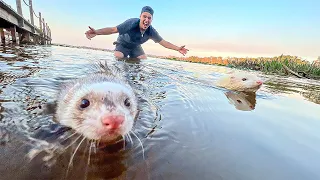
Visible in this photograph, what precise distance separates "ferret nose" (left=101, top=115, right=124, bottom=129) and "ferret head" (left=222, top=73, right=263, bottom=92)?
14.5 feet

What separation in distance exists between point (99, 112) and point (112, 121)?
19cm

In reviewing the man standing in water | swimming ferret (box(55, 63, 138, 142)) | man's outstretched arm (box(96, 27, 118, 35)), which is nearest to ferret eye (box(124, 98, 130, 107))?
swimming ferret (box(55, 63, 138, 142))

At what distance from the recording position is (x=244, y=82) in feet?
17.9

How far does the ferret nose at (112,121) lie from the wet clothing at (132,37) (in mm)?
7117

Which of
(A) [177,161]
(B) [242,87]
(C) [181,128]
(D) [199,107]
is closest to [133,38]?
(B) [242,87]

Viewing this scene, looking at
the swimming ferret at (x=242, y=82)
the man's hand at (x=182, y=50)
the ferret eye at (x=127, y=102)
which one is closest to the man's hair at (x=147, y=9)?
the man's hand at (x=182, y=50)

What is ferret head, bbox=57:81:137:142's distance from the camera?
1.67 metres

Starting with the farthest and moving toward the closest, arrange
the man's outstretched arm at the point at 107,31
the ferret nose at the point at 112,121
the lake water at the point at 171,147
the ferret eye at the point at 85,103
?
the man's outstretched arm at the point at 107,31 < the ferret eye at the point at 85,103 < the ferret nose at the point at 112,121 < the lake water at the point at 171,147

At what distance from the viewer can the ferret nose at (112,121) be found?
1637 millimetres

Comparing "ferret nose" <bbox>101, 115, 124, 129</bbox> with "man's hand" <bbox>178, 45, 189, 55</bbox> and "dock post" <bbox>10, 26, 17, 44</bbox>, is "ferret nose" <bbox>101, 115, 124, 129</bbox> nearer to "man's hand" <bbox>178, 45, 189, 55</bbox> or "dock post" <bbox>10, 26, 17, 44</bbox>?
"man's hand" <bbox>178, 45, 189, 55</bbox>

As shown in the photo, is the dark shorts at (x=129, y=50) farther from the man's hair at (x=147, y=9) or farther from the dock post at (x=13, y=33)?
the dock post at (x=13, y=33)

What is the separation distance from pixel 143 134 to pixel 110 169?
Answer: 660 mm

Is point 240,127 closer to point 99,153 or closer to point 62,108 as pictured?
point 99,153

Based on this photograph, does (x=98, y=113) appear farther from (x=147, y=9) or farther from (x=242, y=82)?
(x=147, y=9)
